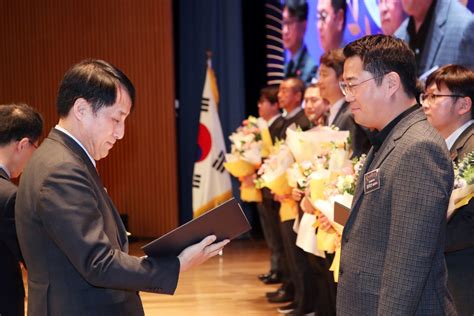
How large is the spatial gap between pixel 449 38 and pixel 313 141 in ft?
6.97

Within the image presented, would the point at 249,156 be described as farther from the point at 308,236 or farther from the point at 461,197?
the point at 461,197

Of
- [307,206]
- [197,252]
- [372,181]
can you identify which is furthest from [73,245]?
[307,206]

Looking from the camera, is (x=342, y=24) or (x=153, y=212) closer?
(x=342, y=24)

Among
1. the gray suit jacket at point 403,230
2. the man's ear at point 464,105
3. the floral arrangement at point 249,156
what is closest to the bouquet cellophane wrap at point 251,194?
the floral arrangement at point 249,156

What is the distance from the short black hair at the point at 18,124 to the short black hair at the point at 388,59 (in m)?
1.23

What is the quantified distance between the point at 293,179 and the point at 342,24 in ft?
10.1

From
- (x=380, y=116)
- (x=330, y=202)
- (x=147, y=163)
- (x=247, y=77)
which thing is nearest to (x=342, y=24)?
(x=247, y=77)

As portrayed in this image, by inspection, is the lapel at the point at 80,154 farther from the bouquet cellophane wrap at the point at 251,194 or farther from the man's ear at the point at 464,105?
the bouquet cellophane wrap at the point at 251,194

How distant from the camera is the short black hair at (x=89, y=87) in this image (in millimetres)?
2094

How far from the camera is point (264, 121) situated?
6734 millimetres

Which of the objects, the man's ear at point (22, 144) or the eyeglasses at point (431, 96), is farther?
the eyeglasses at point (431, 96)

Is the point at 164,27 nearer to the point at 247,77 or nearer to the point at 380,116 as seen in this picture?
the point at 247,77

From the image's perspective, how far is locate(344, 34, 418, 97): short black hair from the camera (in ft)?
7.10

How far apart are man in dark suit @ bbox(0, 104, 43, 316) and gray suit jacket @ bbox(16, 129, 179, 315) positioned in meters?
0.54
